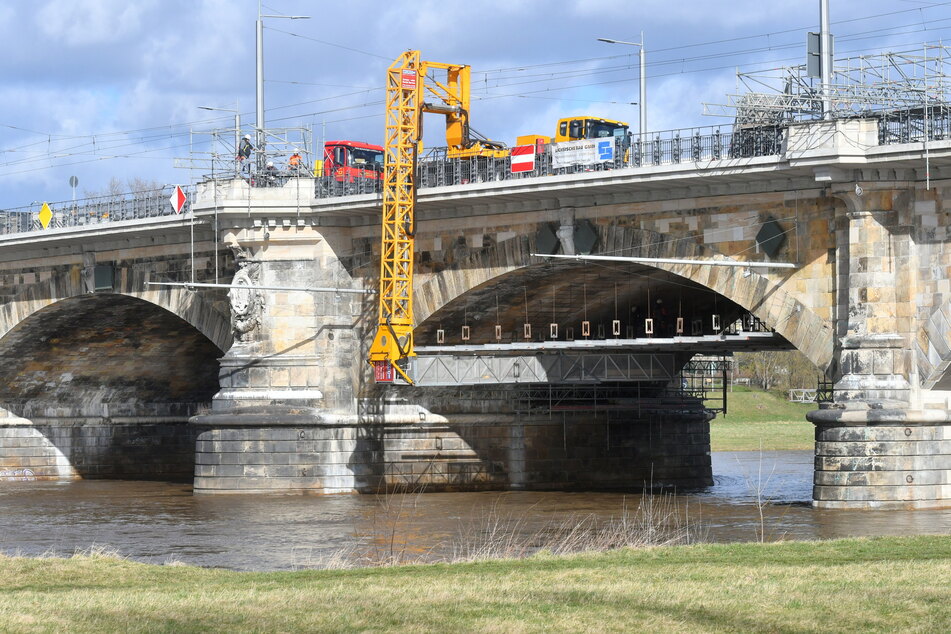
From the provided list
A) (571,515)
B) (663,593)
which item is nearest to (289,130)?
(571,515)

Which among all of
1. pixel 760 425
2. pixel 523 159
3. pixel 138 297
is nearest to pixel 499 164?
pixel 523 159

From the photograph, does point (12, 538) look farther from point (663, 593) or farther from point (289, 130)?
point (663, 593)

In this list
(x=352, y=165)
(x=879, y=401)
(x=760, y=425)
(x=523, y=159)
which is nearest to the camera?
(x=879, y=401)

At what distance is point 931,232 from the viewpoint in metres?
39.5

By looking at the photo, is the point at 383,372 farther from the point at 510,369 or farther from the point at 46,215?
the point at 46,215

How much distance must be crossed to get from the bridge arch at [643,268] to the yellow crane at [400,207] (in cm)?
98

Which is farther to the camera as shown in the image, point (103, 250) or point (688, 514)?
point (103, 250)

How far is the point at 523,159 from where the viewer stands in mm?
47781

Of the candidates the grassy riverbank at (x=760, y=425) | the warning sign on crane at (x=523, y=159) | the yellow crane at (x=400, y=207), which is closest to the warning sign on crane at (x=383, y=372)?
the yellow crane at (x=400, y=207)

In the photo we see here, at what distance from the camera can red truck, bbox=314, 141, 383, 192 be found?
5284 cm

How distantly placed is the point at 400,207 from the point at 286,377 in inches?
288

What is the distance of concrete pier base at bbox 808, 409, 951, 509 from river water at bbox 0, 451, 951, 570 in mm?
700

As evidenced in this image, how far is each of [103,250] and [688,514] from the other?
28296mm

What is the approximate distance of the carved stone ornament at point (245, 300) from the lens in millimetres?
51750
